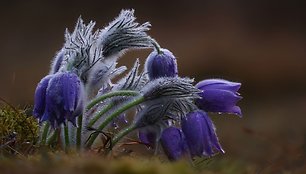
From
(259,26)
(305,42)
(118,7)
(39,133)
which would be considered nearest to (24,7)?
(118,7)

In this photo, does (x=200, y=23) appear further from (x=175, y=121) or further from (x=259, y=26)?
(x=175, y=121)

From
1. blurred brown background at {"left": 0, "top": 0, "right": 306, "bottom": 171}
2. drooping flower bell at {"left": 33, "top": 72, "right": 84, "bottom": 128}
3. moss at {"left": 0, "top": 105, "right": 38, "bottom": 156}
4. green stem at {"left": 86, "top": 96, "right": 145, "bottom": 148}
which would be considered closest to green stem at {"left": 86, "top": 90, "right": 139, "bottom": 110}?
green stem at {"left": 86, "top": 96, "right": 145, "bottom": 148}

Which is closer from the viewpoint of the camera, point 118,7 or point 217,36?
point 217,36

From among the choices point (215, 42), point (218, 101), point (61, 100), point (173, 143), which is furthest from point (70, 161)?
point (215, 42)

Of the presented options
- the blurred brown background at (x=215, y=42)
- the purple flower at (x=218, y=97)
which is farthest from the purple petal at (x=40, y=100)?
the blurred brown background at (x=215, y=42)

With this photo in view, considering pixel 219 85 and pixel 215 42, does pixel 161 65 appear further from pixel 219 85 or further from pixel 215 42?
pixel 215 42
